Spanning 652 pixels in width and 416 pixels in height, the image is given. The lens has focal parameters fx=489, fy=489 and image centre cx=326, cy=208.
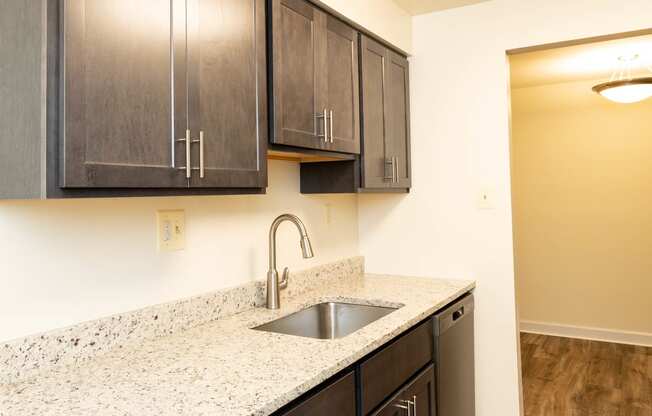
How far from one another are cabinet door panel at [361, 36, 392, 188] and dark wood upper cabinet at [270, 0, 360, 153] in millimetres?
72

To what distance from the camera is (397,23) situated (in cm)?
236

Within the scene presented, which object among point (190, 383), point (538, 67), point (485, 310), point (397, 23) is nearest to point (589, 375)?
point (485, 310)

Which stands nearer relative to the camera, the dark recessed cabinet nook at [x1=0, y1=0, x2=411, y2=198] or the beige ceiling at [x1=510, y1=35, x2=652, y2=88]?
the dark recessed cabinet nook at [x1=0, y1=0, x2=411, y2=198]

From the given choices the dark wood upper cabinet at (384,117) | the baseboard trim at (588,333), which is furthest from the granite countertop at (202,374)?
the baseboard trim at (588,333)

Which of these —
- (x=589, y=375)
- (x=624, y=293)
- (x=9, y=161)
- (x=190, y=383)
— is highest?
(x=9, y=161)

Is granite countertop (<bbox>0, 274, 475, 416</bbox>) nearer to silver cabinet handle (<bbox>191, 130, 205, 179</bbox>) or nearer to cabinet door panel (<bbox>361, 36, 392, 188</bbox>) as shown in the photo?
silver cabinet handle (<bbox>191, 130, 205, 179</bbox>)

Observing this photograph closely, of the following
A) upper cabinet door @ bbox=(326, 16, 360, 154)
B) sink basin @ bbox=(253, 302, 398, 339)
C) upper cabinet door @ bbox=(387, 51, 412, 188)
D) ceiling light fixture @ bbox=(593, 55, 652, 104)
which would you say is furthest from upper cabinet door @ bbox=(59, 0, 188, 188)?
ceiling light fixture @ bbox=(593, 55, 652, 104)

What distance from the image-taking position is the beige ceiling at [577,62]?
3.07 m

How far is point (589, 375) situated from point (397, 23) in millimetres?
2750

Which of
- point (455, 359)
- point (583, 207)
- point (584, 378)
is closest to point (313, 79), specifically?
point (455, 359)

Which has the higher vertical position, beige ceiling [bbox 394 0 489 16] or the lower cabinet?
beige ceiling [bbox 394 0 489 16]

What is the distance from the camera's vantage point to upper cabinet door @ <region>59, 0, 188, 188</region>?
0.96 m

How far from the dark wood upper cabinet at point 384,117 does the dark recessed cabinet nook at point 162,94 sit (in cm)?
22

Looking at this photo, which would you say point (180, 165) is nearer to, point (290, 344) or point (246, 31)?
point (246, 31)
